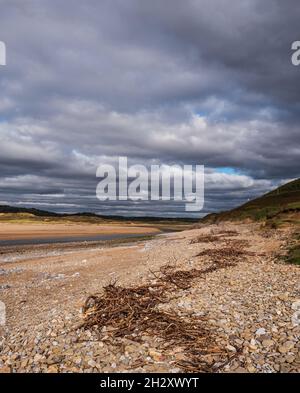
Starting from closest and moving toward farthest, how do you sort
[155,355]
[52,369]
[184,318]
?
[52,369] → [155,355] → [184,318]

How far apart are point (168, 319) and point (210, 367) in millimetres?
2354

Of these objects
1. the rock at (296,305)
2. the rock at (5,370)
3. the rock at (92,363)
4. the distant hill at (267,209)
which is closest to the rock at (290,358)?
the rock at (296,305)

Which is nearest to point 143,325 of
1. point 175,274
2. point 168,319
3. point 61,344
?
point 168,319

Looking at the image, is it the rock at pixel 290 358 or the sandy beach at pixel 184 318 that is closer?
the rock at pixel 290 358

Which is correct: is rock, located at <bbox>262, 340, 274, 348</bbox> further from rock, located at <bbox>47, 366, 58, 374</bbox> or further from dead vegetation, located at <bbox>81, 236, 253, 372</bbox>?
rock, located at <bbox>47, 366, 58, 374</bbox>

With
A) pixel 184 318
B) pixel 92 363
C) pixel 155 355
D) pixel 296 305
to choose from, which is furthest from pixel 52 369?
pixel 296 305

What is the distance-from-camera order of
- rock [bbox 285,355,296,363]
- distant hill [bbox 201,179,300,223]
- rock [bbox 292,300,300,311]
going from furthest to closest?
distant hill [bbox 201,179,300,223] < rock [bbox 292,300,300,311] < rock [bbox 285,355,296,363]

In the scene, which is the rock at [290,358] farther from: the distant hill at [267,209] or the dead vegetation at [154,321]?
the distant hill at [267,209]

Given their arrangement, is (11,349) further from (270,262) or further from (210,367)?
(270,262)

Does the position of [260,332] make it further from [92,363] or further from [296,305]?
[92,363]

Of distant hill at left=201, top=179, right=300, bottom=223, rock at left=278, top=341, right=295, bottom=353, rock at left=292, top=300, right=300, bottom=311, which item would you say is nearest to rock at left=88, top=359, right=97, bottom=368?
rock at left=278, top=341, right=295, bottom=353

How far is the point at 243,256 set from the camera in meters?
18.9

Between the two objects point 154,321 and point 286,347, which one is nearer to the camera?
point 286,347

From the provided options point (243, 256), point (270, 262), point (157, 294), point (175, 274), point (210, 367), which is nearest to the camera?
point (210, 367)
